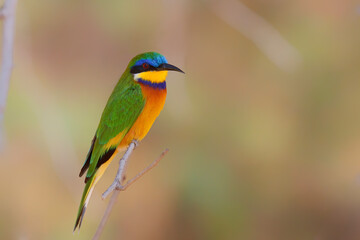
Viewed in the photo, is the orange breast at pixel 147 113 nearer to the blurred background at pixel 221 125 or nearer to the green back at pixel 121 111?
the green back at pixel 121 111

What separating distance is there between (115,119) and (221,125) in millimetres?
2623

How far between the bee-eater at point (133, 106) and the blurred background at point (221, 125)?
2018 millimetres

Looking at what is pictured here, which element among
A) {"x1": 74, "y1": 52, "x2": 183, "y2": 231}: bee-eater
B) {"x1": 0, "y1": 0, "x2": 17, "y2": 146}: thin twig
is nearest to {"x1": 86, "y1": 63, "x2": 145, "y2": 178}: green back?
{"x1": 74, "y1": 52, "x2": 183, "y2": 231}: bee-eater

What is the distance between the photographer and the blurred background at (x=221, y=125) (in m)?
4.03

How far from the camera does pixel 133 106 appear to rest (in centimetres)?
181

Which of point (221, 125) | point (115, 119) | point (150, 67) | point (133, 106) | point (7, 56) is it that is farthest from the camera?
A: point (221, 125)

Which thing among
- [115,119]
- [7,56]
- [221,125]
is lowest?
[221,125]

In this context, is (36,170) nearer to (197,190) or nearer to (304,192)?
(197,190)

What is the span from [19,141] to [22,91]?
0.64 m

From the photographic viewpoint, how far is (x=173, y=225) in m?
4.27

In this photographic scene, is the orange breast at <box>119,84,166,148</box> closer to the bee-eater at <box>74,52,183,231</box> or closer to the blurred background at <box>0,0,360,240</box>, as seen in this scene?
the bee-eater at <box>74,52,183,231</box>

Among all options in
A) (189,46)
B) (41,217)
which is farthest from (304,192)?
(41,217)

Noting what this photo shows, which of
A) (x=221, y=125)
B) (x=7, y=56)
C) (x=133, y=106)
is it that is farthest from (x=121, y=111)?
(x=221, y=125)

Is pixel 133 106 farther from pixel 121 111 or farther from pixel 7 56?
pixel 7 56
